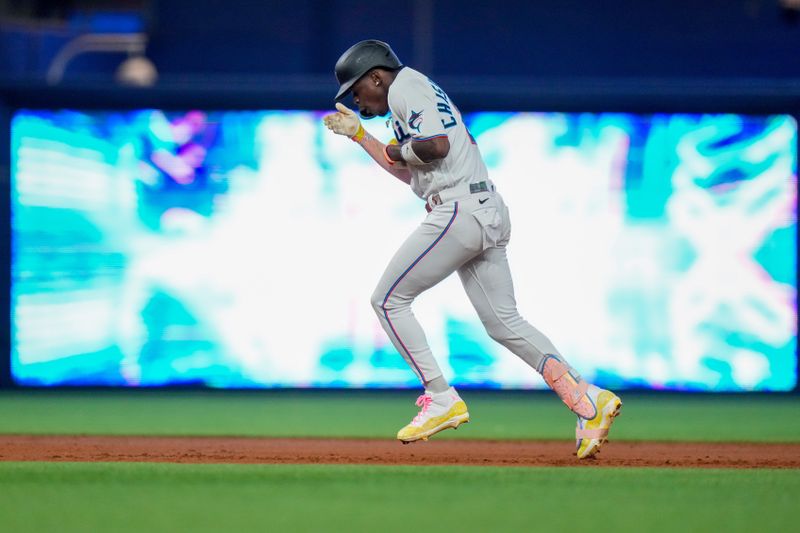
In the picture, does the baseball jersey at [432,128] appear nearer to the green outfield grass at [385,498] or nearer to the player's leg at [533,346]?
the player's leg at [533,346]

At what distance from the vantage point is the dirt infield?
5.71m

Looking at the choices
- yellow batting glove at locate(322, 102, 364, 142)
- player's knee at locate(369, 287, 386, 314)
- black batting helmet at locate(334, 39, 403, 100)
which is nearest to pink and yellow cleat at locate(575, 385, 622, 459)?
player's knee at locate(369, 287, 386, 314)

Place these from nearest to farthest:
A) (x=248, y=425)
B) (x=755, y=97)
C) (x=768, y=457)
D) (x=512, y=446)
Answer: (x=768, y=457) → (x=512, y=446) → (x=248, y=425) → (x=755, y=97)

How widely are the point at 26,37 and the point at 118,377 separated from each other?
5.66 metres

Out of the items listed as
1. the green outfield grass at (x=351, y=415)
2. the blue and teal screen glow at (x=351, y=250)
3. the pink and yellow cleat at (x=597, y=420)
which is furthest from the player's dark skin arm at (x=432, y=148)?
the blue and teal screen glow at (x=351, y=250)

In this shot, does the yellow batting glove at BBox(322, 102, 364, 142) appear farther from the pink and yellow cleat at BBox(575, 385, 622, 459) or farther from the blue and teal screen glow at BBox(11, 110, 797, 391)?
the blue and teal screen glow at BBox(11, 110, 797, 391)

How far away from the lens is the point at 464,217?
18.2ft

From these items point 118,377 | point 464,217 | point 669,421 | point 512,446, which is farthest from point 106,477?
point 118,377

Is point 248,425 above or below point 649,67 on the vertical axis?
below

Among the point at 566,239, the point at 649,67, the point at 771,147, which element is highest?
the point at 649,67

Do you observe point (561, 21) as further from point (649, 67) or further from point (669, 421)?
point (669, 421)

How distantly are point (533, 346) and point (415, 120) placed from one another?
3.91 feet

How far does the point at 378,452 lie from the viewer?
6230 mm

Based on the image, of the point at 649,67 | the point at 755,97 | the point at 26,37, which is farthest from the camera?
the point at 26,37
